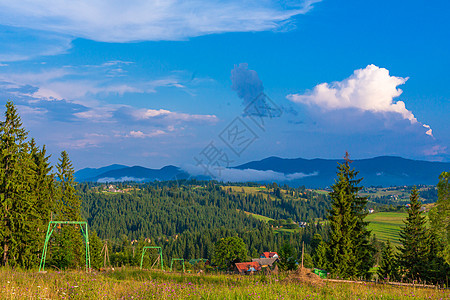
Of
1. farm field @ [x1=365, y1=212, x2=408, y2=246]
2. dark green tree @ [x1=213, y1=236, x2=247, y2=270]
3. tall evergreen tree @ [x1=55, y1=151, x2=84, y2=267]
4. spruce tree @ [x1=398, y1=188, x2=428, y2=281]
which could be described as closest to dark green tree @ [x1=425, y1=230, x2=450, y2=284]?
spruce tree @ [x1=398, y1=188, x2=428, y2=281]

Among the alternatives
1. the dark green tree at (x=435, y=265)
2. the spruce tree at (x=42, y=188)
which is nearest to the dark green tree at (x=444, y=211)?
the dark green tree at (x=435, y=265)

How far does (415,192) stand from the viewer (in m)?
43.3

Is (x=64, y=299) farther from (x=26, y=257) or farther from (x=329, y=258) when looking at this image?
(x=329, y=258)

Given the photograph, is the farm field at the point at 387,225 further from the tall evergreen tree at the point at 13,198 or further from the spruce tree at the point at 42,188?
the tall evergreen tree at the point at 13,198

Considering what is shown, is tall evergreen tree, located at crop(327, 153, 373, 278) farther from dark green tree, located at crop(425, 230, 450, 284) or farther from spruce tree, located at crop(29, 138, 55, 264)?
spruce tree, located at crop(29, 138, 55, 264)

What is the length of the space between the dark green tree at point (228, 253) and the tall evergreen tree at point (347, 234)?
63513mm

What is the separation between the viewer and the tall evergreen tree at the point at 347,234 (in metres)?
37.4

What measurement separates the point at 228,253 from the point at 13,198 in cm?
7352

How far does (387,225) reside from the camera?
→ 16688 cm

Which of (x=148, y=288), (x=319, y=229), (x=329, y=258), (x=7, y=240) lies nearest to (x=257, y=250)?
(x=319, y=229)

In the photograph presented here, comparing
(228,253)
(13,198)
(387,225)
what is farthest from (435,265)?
(387,225)

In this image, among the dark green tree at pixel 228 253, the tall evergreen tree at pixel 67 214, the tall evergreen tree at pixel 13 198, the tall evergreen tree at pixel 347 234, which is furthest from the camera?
the dark green tree at pixel 228 253

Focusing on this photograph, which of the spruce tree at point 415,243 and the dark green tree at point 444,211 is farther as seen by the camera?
the spruce tree at point 415,243

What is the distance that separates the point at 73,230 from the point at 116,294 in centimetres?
5202
